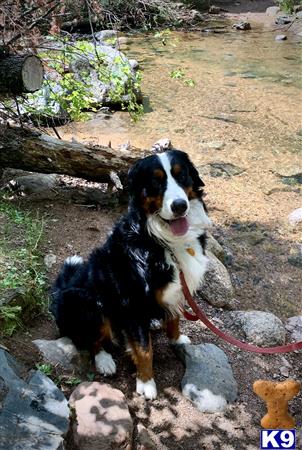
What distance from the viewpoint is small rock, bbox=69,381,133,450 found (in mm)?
2688

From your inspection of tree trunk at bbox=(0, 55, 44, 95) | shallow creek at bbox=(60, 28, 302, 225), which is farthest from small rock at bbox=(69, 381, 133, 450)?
shallow creek at bbox=(60, 28, 302, 225)

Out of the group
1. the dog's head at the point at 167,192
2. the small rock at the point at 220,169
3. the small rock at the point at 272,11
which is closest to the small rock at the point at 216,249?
the dog's head at the point at 167,192

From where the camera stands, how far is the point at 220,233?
6035 mm

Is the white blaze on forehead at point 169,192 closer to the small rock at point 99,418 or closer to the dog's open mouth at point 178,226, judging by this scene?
the dog's open mouth at point 178,226

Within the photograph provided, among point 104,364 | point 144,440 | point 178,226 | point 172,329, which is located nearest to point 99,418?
point 144,440

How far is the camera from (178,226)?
314 cm

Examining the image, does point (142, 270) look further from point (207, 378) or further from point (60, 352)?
point (207, 378)

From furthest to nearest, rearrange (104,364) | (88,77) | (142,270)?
(88,77), (104,364), (142,270)

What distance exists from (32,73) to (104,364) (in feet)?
8.78

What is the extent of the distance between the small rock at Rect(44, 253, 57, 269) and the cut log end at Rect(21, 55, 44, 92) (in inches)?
61.2

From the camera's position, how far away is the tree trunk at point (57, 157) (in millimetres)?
5098

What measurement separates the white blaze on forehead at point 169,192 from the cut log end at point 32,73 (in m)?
1.90

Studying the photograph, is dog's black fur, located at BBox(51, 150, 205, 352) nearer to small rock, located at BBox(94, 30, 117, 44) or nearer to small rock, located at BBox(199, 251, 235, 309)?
small rock, located at BBox(199, 251, 235, 309)

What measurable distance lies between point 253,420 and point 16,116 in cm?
372
